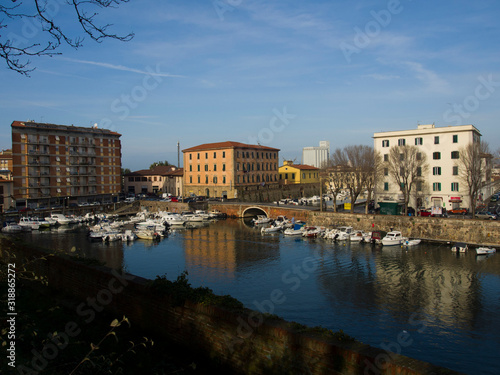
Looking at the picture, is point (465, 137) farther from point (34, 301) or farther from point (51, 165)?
point (51, 165)

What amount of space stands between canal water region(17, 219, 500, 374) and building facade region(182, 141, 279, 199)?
2995 centimetres

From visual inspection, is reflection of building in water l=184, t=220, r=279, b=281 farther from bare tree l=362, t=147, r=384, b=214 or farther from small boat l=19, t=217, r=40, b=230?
small boat l=19, t=217, r=40, b=230

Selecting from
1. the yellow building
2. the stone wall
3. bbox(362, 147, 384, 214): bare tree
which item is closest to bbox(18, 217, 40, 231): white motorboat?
the stone wall

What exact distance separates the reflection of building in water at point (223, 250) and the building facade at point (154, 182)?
1544 inches

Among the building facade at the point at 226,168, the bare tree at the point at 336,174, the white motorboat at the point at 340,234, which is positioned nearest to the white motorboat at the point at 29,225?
the building facade at the point at 226,168

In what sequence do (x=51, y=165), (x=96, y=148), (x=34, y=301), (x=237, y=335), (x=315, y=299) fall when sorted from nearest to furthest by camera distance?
(x=237, y=335) → (x=34, y=301) → (x=315, y=299) → (x=51, y=165) → (x=96, y=148)

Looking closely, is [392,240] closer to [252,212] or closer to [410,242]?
[410,242]

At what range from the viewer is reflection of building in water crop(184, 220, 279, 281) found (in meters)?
28.6

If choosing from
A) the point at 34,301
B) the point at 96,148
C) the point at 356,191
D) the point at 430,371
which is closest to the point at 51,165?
the point at 96,148

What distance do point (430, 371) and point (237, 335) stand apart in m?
4.19

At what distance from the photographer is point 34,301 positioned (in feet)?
43.7

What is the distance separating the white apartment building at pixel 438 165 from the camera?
148 feet

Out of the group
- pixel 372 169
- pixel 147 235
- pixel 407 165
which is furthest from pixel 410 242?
pixel 147 235

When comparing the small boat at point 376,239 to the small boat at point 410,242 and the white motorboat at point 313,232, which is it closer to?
the small boat at point 410,242
